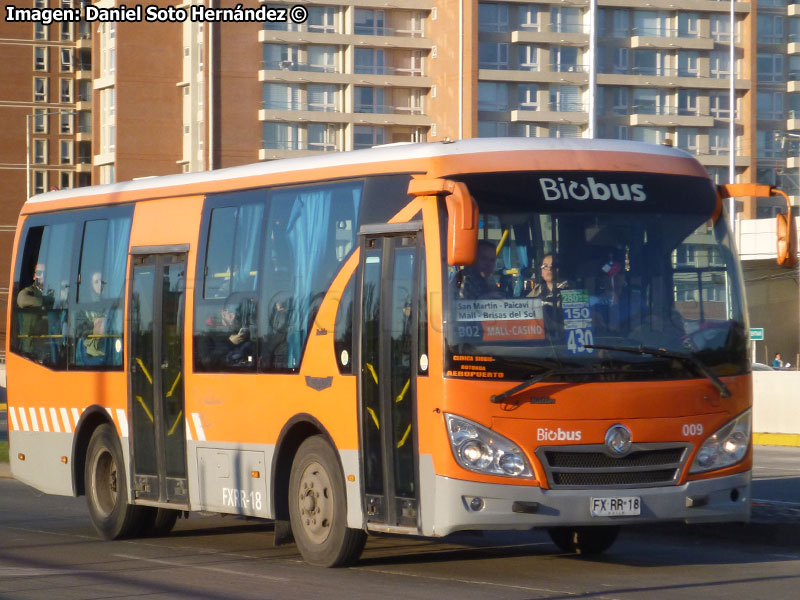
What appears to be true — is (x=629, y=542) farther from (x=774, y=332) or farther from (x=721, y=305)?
(x=774, y=332)

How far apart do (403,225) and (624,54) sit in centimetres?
8521

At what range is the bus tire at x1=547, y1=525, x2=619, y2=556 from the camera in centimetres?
1202

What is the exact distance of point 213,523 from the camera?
50.3ft

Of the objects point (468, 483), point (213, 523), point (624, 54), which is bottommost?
point (213, 523)

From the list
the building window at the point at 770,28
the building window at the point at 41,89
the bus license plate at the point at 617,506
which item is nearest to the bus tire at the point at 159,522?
the bus license plate at the point at 617,506

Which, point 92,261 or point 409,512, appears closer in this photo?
point 409,512

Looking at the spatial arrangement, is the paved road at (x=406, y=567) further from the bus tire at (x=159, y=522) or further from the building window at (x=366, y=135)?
the building window at (x=366, y=135)

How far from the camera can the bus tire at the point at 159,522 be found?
14.3 m

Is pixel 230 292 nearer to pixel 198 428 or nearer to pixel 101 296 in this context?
pixel 198 428

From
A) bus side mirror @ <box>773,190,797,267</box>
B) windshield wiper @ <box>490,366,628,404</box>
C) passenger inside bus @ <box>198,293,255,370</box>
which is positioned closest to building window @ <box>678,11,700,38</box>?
passenger inside bus @ <box>198,293,255,370</box>

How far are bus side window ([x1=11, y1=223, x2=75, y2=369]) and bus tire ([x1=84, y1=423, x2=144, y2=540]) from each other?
41.1 inches

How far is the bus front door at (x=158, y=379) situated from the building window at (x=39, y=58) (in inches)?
3937

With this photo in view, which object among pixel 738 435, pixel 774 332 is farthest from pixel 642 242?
pixel 774 332

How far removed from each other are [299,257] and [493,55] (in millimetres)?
80774
